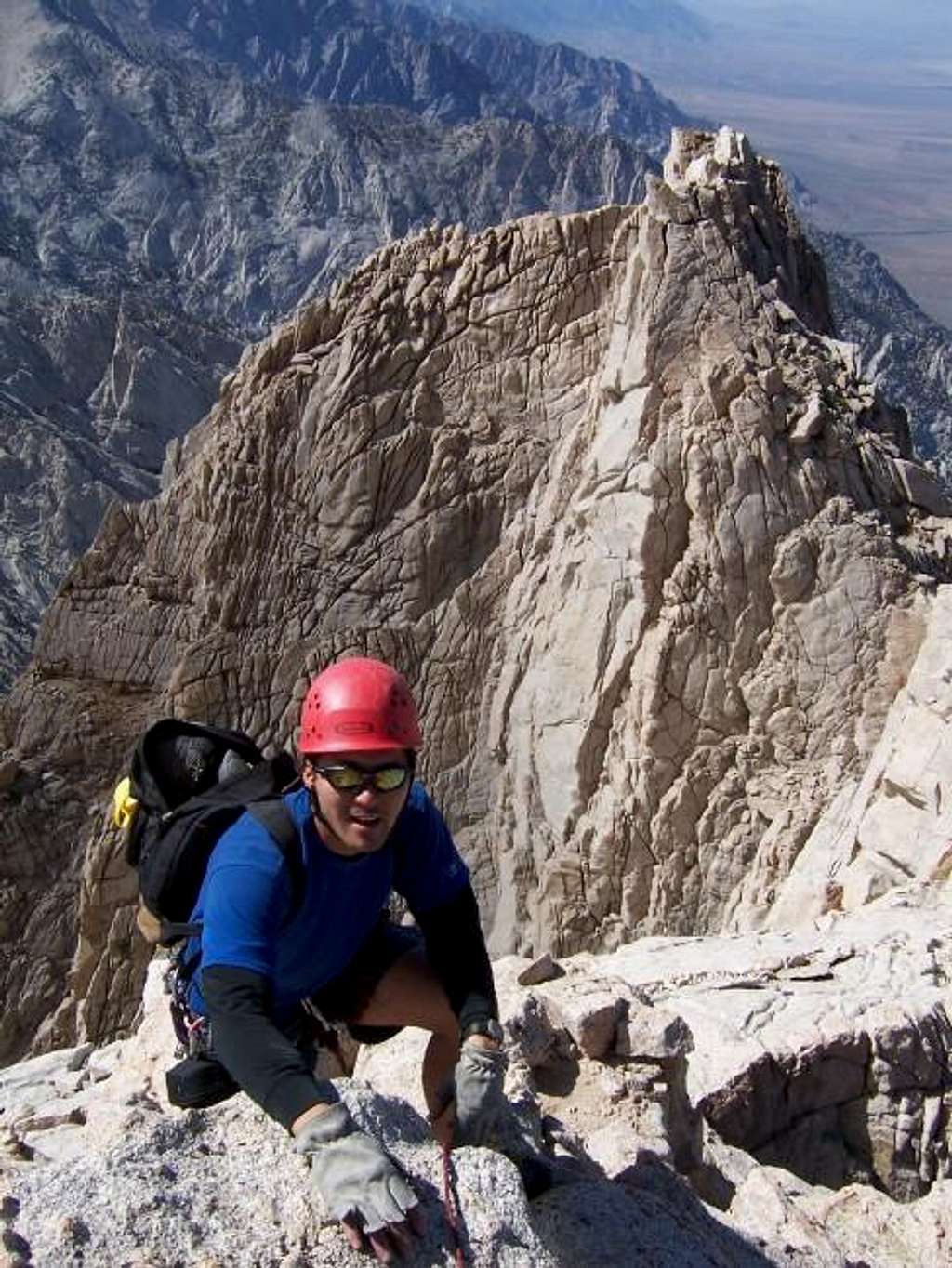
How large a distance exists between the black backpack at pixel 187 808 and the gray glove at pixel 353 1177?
0.66m

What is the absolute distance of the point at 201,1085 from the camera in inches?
164

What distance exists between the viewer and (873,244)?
196 meters

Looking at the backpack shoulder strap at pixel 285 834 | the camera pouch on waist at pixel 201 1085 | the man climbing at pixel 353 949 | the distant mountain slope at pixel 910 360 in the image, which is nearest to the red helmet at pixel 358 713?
the man climbing at pixel 353 949

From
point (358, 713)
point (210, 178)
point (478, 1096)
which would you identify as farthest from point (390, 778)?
point (210, 178)

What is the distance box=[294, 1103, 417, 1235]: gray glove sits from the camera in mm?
3521

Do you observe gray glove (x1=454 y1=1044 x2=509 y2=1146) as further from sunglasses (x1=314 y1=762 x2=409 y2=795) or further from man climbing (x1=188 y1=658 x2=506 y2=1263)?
sunglasses (x1=314 y1=762 x2=409 y2=795)

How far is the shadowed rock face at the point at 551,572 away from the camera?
38.3 ft

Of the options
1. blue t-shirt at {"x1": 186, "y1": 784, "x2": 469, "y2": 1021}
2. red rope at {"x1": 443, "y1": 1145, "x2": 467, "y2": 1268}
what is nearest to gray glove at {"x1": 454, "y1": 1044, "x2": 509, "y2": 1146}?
red rope at {"x1": 443, "y1": 1145, "x2": 467, "y2": 1268}

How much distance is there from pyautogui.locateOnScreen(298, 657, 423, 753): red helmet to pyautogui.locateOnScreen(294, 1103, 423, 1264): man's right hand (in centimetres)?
92

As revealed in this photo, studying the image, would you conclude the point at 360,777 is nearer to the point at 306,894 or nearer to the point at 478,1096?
the point at 306,894

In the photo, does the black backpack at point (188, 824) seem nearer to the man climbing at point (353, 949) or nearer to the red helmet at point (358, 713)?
the man climbing at point (353, 949)

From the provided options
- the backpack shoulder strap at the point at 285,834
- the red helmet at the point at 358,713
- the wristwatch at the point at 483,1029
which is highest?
the red helmet at the point at 358,713

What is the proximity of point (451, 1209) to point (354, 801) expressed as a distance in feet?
3.49

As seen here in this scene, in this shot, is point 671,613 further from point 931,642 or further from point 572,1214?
point 572,1214
